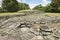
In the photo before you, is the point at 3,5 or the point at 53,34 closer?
the point at 53,34

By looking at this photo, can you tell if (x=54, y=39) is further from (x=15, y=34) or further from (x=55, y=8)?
(x=55, y=8)

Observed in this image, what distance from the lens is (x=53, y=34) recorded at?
1050cm

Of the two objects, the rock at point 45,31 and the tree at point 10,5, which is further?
the tree at point 10,5

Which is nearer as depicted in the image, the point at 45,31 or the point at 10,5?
the point at 45,31

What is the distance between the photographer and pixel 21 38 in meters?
9.76

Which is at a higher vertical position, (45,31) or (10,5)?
(45,31)

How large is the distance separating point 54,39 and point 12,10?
22.8 metres

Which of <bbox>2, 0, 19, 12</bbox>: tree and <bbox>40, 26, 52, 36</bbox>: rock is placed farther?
<bbox>2, 0, 19, 12</bbox>: tree

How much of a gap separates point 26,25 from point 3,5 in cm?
2135

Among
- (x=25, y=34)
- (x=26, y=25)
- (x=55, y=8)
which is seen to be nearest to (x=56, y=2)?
(x=55, y=8)

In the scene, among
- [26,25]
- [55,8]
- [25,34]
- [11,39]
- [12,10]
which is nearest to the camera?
[11,39]

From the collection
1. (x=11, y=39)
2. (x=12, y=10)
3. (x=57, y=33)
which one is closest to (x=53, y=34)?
(x=57, y=33)

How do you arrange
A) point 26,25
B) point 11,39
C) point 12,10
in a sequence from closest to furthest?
point 11,39 → point 26,25 → point 12,10

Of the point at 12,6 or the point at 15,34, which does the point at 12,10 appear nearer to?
the point at 12,6
